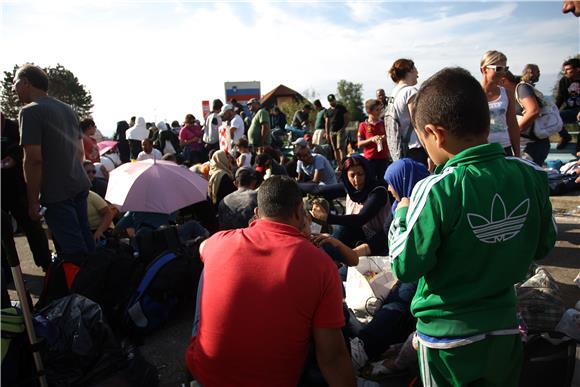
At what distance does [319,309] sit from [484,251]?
2.27 ft

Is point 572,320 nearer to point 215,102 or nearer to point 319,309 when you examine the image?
point 319,309

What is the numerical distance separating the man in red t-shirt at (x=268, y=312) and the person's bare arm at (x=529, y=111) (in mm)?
3351

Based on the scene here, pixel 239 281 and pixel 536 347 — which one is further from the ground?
pixel 239 281

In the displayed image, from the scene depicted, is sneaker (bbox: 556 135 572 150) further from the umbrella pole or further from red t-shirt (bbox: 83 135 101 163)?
the umbrella pole

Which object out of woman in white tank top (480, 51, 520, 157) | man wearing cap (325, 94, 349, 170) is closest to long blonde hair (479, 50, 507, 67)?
woman in white tank top (480, 51, 520, 157)

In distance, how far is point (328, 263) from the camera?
180 cm

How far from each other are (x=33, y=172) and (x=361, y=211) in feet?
9.18

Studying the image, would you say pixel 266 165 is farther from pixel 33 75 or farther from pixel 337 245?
pixel 337 245

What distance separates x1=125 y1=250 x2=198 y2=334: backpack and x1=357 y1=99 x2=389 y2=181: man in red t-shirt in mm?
3354

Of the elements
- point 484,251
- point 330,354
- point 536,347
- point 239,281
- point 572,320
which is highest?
point 484,251

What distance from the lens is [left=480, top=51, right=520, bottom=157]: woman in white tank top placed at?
3408mm

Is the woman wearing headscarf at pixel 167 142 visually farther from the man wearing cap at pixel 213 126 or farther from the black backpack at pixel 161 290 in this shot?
the black backpack at pixel 161 290

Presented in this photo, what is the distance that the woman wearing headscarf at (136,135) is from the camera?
10.0 meters

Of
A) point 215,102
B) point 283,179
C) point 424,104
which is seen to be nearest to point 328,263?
point 283,179
